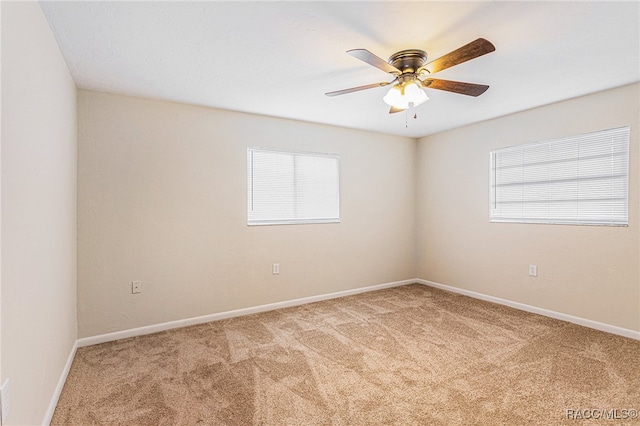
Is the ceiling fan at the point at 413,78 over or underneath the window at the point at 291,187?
over

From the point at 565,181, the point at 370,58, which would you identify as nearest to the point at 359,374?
the point at 370,58

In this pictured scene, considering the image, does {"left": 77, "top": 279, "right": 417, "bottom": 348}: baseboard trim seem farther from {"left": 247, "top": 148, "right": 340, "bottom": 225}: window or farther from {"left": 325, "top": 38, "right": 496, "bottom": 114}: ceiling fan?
{"left": 325, "top": 38, "right": 496, "bottom": 114}: ceiling fan

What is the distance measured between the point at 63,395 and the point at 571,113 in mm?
5033

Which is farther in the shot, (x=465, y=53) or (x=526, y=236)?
(x=526, y=236)

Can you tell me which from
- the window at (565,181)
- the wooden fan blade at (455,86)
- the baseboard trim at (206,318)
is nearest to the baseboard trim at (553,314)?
the window at (565,181)

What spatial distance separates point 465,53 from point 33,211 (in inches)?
98.0

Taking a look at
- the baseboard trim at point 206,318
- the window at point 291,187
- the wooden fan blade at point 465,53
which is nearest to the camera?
the wooden fan blade at point 465,53

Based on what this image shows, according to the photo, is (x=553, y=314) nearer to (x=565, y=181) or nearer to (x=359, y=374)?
(x=565, y=181)

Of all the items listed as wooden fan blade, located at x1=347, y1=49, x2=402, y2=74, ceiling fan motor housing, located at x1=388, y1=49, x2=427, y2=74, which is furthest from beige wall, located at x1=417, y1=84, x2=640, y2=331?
wooden fan blade, located at x1=347, y1=49, x2=402, y2=74

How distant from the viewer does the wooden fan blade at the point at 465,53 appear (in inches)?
68.6

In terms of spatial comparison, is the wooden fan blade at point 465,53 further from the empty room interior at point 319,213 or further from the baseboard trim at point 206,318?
the baseboard trim at point 206,318

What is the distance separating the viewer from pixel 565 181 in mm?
3496

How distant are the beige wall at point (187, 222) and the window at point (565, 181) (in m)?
1.83

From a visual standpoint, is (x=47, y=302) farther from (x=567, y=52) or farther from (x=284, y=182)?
(x=567, y=52)
